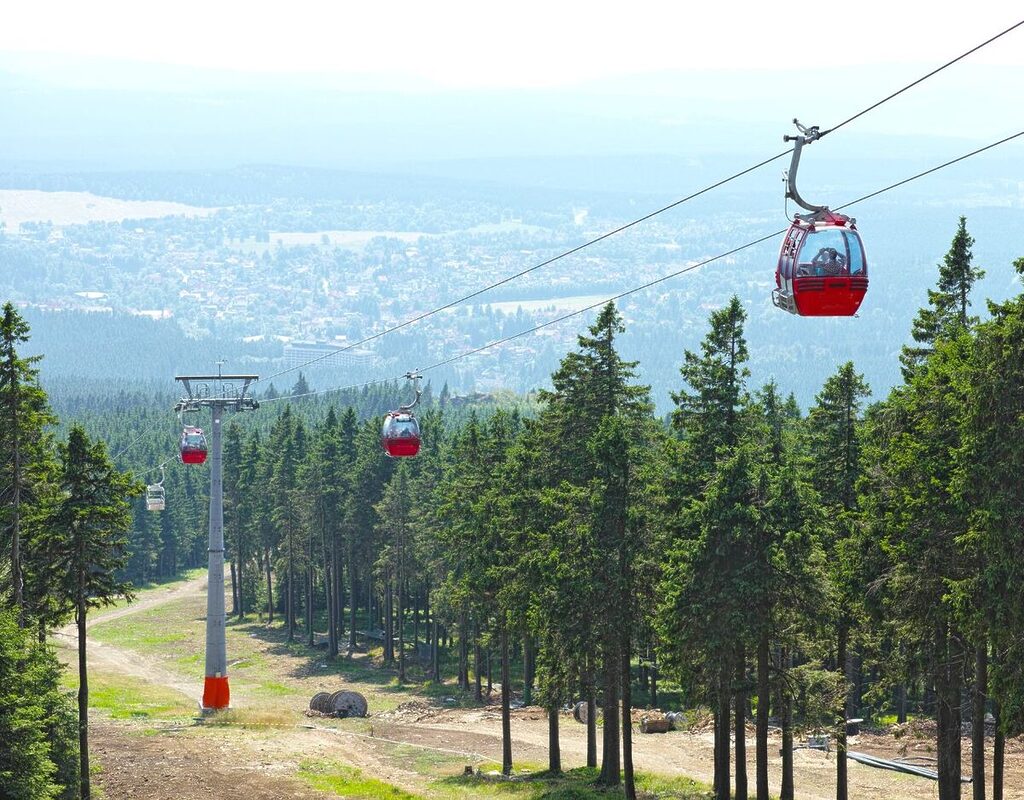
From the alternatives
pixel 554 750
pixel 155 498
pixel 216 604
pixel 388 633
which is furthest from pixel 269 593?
pixel 554 750

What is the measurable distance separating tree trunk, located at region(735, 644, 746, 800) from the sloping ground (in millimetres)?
5229

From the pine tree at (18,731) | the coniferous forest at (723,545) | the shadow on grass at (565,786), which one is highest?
the coniferous forest at (723,545)

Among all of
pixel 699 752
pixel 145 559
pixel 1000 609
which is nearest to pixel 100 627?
pixel 145 559

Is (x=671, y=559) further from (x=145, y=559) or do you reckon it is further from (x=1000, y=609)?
(x=145, y=559)

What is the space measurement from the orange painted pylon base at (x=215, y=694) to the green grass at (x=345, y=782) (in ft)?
44.8

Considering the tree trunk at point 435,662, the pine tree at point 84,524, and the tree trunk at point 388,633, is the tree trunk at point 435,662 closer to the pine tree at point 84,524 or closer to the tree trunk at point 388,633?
the tree trunk at point 388,633

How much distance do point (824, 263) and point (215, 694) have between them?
48.3 meters

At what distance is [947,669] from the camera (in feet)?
120

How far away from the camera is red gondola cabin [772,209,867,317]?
21.9 meters

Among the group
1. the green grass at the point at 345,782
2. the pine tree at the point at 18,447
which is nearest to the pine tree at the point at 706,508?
the green grass at the point at 345,782

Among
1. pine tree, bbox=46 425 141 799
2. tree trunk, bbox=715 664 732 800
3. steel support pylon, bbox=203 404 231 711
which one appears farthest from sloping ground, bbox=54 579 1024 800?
pine tree, bbox=46 425 141 799

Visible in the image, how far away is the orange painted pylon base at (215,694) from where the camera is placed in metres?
63.8

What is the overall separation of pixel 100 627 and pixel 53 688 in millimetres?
71576

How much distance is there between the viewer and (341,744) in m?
57.6
